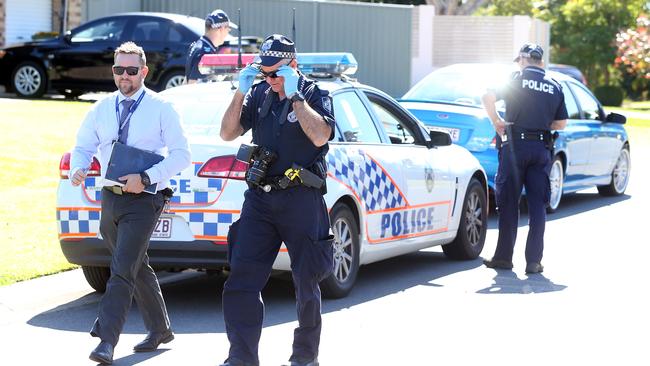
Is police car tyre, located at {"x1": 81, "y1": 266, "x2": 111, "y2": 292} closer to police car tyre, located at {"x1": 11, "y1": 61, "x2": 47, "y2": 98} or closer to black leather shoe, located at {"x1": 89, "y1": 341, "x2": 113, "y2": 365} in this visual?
black leather shoe, located at {"x1": 89, "y1": 341, "x2": 113, "y2": 365}

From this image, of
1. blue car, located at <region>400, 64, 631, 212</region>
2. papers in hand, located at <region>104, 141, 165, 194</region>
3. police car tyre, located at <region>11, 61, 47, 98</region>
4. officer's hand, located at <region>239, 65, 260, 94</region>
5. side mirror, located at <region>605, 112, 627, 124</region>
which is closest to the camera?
officer's hand, located at <region>239, 65, 260, 94</region>

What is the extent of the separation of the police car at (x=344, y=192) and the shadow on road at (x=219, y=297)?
23 centimetres

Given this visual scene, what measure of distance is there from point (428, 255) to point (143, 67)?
5.01 metres

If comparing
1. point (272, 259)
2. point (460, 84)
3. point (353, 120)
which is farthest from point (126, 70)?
point (460, 84)

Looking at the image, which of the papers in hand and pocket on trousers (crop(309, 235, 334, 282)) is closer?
pocket on trousers (crop(309, 235, 334, 282))

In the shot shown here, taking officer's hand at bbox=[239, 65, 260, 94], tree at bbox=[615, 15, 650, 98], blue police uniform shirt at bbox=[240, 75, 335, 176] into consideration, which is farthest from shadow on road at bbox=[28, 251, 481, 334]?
tree at bbox=[615, 15, 650, 98]

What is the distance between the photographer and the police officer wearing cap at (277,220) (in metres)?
6.61

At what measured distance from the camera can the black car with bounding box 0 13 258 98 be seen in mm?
22453

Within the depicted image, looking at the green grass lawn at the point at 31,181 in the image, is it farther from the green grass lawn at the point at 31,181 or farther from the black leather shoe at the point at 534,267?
the black leather shoe at the point at 534,267

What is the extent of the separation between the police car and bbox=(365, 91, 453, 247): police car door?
11mm

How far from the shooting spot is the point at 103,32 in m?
23.2

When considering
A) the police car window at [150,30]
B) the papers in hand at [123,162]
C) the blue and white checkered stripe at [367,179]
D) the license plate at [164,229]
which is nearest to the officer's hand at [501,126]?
the blue and white checkered stripe at [367,179]

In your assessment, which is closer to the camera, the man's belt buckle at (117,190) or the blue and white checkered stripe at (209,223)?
the man's belt buckle at (117,190)

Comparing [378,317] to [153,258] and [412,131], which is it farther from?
[412,131]
